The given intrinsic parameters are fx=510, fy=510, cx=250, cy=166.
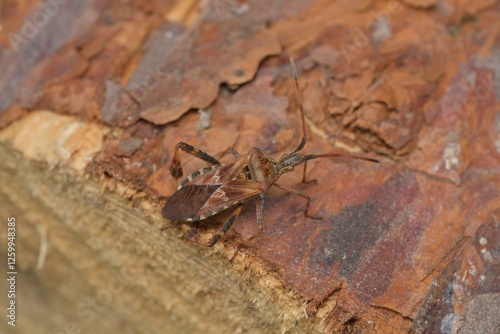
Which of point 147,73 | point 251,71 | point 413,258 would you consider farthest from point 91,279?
point 413,258

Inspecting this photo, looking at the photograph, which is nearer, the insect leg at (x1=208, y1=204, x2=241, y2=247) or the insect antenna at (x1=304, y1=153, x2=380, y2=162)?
the insect leg at (x1=208, y1=204, x2=241, y2=247)

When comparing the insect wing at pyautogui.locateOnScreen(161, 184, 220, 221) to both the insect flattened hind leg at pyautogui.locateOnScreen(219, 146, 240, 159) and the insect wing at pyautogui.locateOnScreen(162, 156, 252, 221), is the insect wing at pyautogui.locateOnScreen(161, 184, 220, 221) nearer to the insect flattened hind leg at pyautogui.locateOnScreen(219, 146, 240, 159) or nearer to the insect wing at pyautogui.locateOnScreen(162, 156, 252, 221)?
the insect wing at pyautogui.locateOnScreen(162, 156, 252, 221)

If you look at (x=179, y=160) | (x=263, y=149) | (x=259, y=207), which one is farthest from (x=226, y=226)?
(x=263, y=149)

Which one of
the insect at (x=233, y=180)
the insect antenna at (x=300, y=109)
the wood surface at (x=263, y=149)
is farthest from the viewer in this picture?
the insect antenna at (x=300, y=109)

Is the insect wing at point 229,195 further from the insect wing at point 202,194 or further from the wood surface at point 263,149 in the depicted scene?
the wood surface at point 263,149

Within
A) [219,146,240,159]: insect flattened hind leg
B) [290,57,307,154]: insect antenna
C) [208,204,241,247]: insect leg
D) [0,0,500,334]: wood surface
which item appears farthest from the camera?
[219,146,240,159]: insect flattened hind leg

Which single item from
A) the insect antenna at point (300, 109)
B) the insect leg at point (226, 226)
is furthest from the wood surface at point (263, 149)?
the insect antenna at point (300, 109)

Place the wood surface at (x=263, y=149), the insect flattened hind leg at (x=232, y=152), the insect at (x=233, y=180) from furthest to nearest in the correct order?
the insect flattened hind leg at (x=232, y=152) < the insect at (x=233, y=180) < the wood surface at (x=263, y=149)

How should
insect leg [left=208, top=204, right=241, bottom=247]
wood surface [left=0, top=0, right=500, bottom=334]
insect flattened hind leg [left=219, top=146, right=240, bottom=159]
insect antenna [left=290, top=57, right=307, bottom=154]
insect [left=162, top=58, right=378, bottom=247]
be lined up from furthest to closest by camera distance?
insect flattened hind leg [left=219, top=146, right=240, bottom=159] < insect antenna [left=290, top=57, right=307, bottom=154] < insect [left=162, top=58, right=378, bottom=247] < insect leg [left=208, top=204, right=241, bottom=247] < wood surface [left=0, top=0, right=500, bottom=334]

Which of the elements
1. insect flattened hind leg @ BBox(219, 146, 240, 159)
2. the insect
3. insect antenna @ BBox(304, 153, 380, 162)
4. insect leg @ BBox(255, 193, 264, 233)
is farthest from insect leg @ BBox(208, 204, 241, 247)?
insect antenna @ BBox(304, 153, 380, 162)
